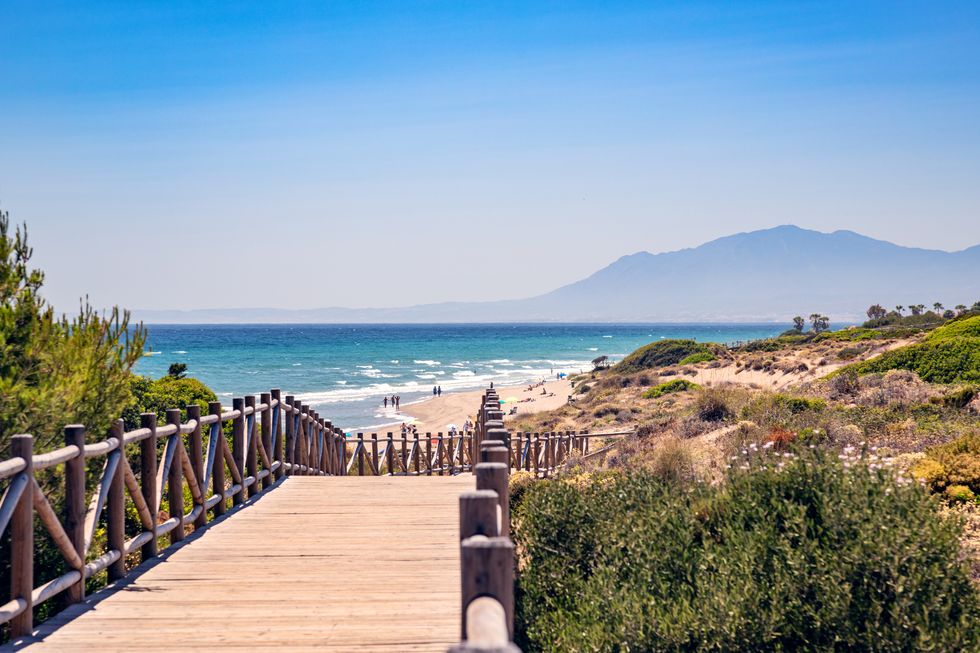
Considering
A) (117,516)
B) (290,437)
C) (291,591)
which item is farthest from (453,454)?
(291,591)

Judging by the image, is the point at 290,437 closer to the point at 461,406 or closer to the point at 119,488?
the point at 119,488

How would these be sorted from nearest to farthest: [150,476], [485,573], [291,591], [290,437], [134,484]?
[485,573]
[291,591]
[134,484]
[150,476]
[290,437]

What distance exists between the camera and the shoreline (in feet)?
149

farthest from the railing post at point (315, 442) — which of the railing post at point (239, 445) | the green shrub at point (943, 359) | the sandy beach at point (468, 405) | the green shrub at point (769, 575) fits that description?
the sandy beach at point (468, 405)

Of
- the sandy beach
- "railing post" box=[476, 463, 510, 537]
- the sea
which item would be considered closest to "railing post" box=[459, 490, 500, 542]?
"railing post" box=[476, 463, 510, 537]

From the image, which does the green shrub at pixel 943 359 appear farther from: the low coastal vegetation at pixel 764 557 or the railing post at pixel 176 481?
the railing post at pixel 176 481

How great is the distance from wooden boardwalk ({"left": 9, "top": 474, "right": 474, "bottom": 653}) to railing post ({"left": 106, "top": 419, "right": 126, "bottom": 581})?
201 mm

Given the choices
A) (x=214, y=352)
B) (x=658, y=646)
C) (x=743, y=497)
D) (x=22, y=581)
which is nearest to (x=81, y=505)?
(x=22, y=581)

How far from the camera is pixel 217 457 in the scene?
30.4 feet

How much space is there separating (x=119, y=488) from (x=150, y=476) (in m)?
0.74

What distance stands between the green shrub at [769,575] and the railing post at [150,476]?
10.8 feet

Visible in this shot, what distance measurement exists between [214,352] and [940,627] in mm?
129056

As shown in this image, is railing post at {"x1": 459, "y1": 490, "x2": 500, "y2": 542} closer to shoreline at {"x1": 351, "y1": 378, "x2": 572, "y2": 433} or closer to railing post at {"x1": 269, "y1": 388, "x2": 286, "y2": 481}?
railing post at {"x1": 269, "y1": 388, "x2": 286, "y2": 481}

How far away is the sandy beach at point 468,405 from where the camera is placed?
47.2 meters
